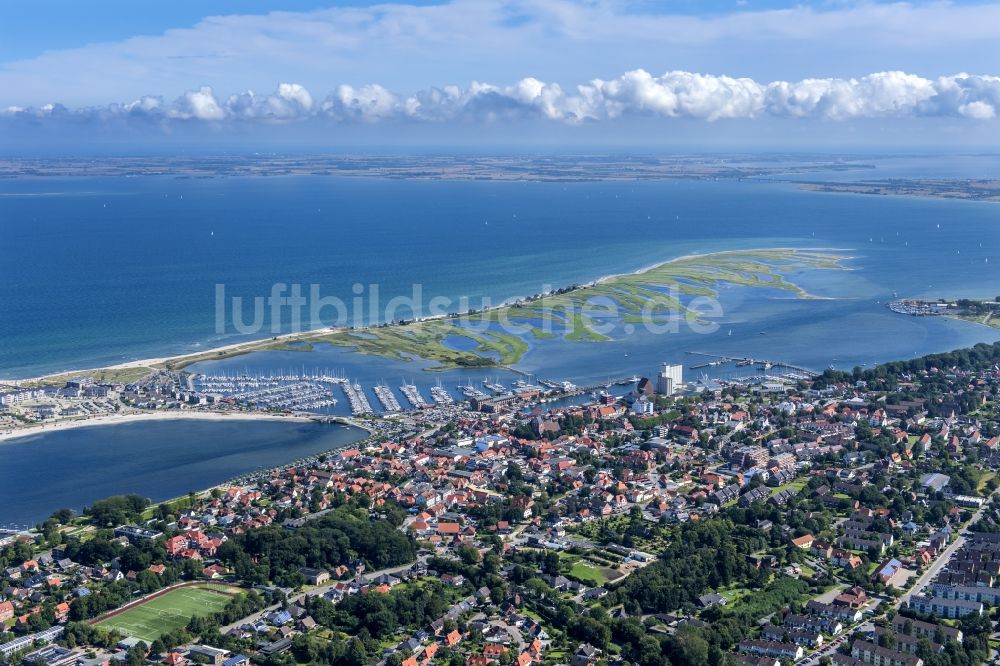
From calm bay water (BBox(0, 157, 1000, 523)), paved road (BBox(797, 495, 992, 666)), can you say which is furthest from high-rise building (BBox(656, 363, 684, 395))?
paved road (BBox(797, 495, 992, 666))

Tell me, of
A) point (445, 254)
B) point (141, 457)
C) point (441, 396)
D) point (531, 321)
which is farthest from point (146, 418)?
point (445, 254)

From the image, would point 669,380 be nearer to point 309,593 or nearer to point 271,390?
point 271,390

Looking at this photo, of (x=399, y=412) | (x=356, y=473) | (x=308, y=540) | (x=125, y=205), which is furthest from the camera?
(x=125, y=205)

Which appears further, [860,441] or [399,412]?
[399,412]

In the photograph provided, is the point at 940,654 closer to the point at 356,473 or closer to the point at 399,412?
the point at 356,473

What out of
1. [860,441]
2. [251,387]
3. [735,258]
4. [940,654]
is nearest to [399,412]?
[251,387]

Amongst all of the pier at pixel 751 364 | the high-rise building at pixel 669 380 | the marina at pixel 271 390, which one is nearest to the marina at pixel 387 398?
the marina at pixel 271 390
